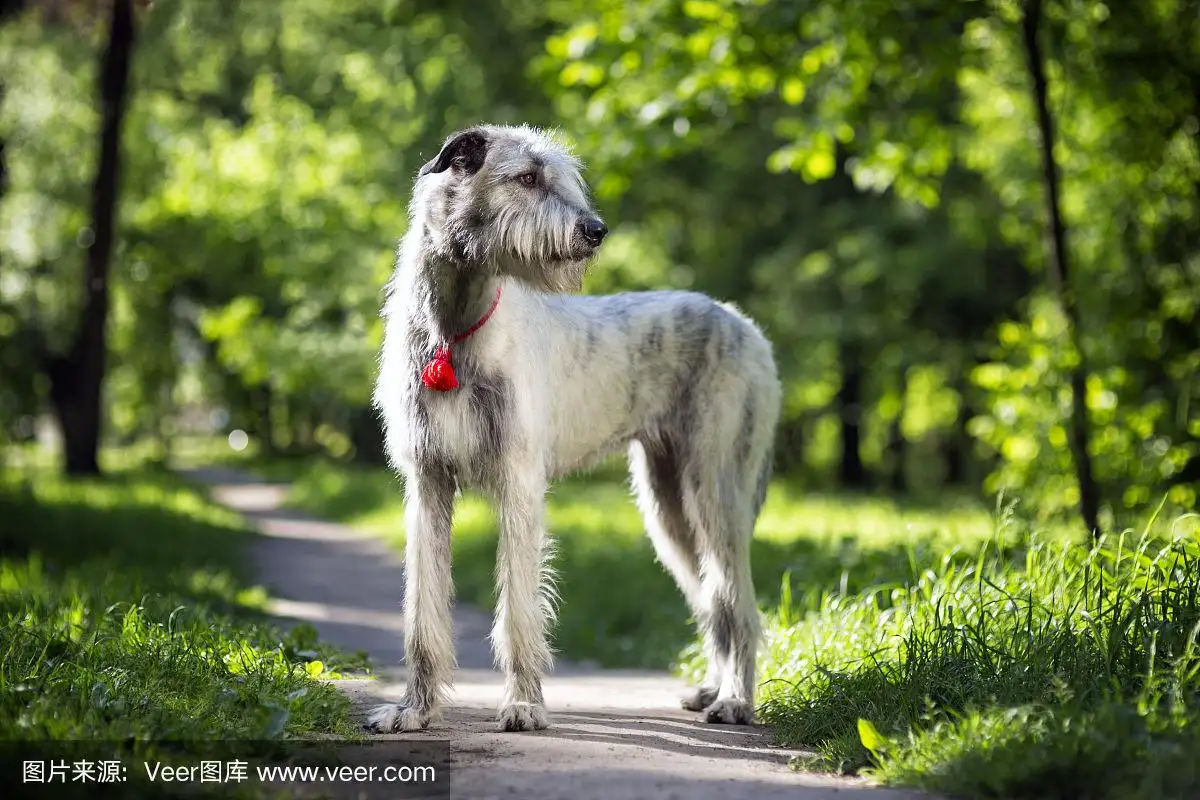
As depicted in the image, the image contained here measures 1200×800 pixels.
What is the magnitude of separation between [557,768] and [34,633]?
8.30 feet

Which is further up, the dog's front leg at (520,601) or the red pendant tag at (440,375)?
the red pendant tag at (440,375)

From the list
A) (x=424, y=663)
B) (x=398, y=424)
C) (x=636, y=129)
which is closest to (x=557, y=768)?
(x=424, y=663)

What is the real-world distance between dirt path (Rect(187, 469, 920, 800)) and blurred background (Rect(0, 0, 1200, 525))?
11.8 feet

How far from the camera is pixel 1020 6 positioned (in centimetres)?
890

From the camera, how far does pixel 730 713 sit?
19.0ft

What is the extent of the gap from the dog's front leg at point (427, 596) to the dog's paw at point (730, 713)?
4.20 ft

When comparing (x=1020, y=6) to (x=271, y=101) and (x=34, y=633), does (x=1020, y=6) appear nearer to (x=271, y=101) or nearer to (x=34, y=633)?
(x=34, y=633)

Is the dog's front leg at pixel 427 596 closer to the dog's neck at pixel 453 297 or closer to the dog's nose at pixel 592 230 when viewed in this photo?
the dog's neck at pixel 453 297

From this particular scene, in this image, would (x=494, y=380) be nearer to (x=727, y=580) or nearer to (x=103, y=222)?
(x=727, y=580)

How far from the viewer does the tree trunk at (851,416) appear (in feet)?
74.8

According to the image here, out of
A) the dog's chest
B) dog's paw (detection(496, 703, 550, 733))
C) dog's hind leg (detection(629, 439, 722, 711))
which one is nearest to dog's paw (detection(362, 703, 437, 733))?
dog's paw (detection(496, 703, 550, 733))

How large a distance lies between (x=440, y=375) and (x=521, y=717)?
1452 mm

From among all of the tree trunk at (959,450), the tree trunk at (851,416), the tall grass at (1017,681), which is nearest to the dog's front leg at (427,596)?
the tall grass at (1017,681)

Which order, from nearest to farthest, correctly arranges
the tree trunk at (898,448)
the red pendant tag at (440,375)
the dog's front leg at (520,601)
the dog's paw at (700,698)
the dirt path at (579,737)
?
the dirt path at (579,737)
the red pendant tag at (440,375)
the dog's front leg at (520,601)
the dog's paw at (700,698)
the tree trunk at (898,448)
